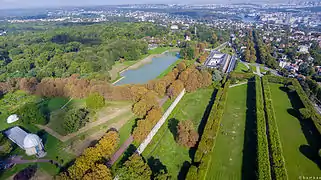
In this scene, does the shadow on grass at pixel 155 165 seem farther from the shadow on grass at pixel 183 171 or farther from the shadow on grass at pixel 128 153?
the shadow on grass at pixel 128 153

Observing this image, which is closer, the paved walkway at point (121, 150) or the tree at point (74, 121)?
the paved walkway at point (121, 150)

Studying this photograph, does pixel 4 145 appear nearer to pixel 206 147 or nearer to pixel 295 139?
pixel 206 147

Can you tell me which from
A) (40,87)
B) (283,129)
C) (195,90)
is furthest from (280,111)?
(40,87)

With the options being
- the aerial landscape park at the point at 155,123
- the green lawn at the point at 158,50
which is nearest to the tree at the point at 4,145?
the aerial landscape park at the point at 155,123

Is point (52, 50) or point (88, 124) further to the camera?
point (52, 50)

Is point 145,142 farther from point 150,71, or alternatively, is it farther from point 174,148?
point 150,71

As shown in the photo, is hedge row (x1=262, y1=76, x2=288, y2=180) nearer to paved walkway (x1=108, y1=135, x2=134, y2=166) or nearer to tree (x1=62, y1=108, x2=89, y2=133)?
paved walkway (x1=108, y1=135, x2=134, y2=166)

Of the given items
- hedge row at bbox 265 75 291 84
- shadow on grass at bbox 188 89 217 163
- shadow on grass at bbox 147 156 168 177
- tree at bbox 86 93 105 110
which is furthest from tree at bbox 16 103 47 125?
hedge row at bbox 265 75 291 84

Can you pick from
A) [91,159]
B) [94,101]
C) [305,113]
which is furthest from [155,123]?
[305,113]
